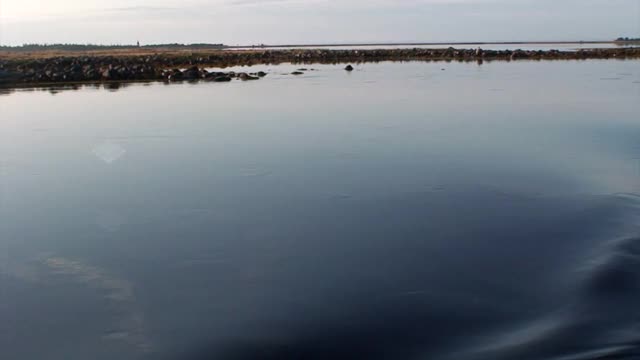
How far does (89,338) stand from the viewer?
7.25 m

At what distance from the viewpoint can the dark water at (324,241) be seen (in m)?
7.21

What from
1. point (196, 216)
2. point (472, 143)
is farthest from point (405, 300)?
point (472, 143)

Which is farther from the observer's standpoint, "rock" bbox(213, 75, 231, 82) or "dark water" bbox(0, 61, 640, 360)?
"rock" bbox(213, 75, 231, 82)

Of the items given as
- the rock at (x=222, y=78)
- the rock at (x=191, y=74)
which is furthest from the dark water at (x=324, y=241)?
the rock at (x=191, y=74)

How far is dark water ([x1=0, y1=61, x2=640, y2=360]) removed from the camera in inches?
284

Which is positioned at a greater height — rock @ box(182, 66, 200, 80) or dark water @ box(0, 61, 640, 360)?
rock @ box(182, 66, 200, 80)

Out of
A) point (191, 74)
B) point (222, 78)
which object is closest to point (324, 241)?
point (222, 78)

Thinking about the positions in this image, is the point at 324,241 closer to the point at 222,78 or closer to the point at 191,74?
the point at 222,78

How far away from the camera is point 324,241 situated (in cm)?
1021

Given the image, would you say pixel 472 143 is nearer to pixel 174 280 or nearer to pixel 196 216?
pixel 196 216

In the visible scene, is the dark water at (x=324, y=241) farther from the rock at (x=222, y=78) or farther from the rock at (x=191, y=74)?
the rock at (x=191, y=74)

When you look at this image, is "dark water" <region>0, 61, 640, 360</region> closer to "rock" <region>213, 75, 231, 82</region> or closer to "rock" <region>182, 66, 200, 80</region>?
"rock" <region>213, 75, 231, 82</region>

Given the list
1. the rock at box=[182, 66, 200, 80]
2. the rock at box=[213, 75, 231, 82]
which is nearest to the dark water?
the rock at box=[213, 75, 231, 82]

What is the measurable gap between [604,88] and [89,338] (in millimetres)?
30292
